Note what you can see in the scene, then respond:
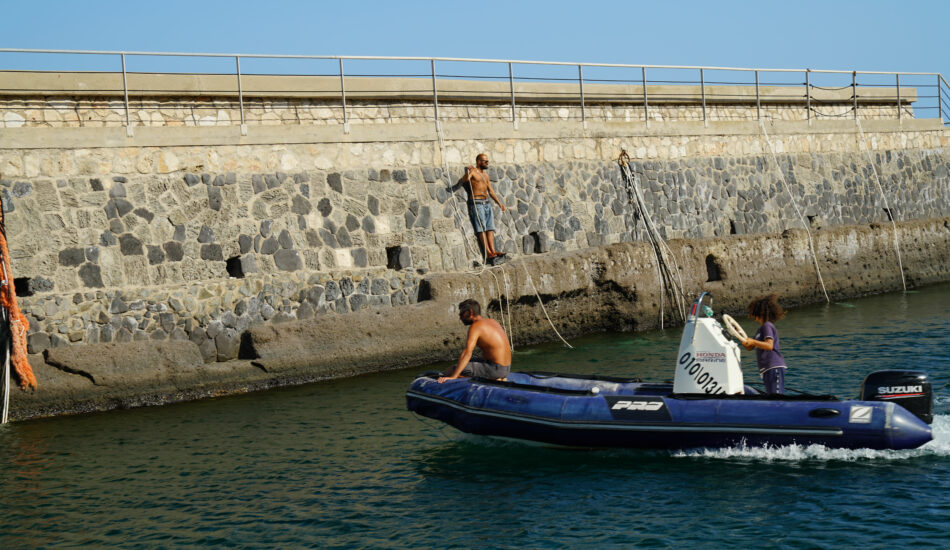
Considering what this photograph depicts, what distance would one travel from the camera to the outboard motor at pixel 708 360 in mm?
9172

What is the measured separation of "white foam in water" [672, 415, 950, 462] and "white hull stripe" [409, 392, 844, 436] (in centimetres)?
15

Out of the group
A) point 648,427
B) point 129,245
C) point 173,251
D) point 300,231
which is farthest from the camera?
point 300,231

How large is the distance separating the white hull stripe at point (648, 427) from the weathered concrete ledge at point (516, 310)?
12.9 feet

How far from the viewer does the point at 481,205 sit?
622 inches

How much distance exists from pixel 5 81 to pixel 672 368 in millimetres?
8965

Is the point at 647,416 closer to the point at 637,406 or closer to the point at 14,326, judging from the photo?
the point at 637,406

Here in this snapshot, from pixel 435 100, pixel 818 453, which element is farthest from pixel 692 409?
pixel 435 100

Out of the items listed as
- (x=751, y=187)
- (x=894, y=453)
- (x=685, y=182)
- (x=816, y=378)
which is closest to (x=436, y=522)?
(x=894, y=453)

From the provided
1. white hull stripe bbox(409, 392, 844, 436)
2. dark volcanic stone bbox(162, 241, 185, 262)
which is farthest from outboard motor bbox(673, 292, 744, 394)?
dark volcanic stone bbox(162, 241, 185, 262)

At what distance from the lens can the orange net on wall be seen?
11719 mm

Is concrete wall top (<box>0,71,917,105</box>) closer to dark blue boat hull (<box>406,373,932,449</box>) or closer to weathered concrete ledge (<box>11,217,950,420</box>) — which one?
weathered concrete ledge (<box>11,217,950,420</box>)

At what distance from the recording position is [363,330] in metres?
13.9

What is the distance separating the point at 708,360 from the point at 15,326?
7717 millimetres

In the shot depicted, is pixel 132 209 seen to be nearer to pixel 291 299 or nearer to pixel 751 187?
pixel 291 299
